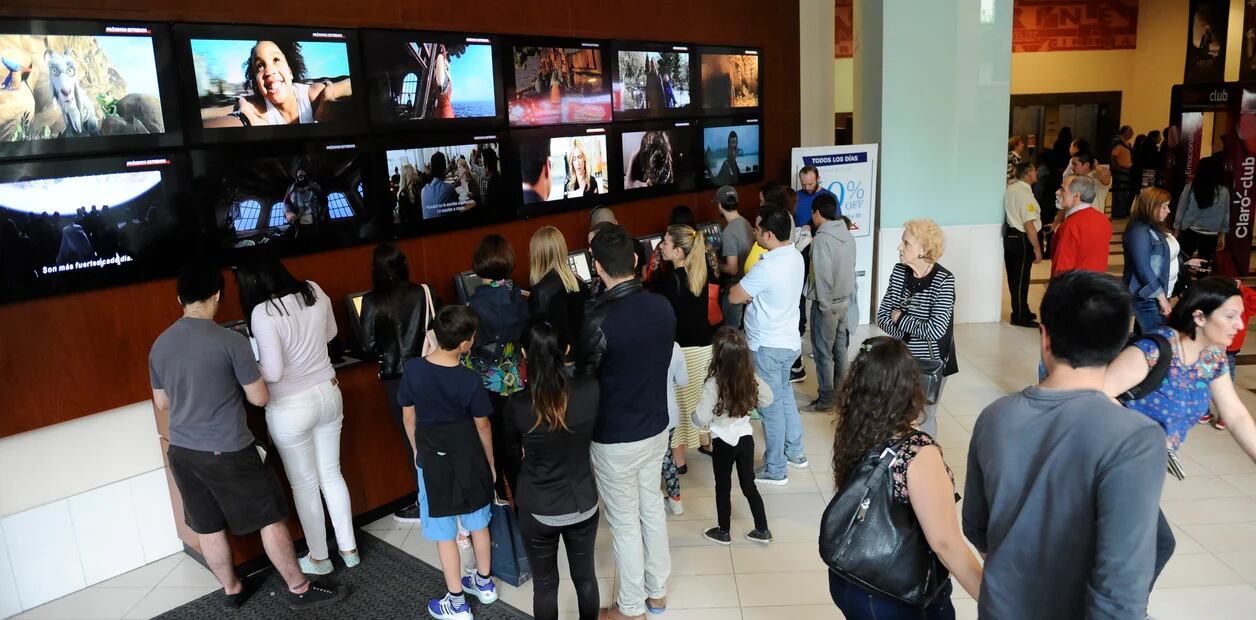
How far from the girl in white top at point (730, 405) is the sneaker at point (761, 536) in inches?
7.8

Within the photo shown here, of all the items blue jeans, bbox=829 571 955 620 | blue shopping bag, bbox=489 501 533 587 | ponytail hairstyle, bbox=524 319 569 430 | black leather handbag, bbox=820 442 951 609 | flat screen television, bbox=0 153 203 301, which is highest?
flat screen television, bbox=0 153 203 301

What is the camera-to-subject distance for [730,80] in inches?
327

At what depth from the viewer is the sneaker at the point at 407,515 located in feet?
15.3

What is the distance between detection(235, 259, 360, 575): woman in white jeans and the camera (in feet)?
12.1

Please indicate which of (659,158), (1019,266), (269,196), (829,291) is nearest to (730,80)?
(659,158)

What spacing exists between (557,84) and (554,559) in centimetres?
414

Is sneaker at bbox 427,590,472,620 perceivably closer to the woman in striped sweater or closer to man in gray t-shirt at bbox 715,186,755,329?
the woman in striped sweater

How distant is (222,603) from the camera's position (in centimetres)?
390

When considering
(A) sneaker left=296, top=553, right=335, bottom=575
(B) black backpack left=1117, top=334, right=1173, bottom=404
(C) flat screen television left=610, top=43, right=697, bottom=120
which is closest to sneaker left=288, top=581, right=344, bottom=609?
(A) sneaker left=296, top=553, right=335, bottom=575

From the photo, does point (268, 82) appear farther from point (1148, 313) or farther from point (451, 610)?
point (1148, 313)

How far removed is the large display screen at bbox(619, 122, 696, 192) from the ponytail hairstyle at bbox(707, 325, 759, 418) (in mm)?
3615

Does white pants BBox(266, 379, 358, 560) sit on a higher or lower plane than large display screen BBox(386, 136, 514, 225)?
lower

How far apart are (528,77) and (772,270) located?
8.86 ft

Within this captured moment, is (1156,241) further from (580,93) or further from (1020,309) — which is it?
(580,93)
